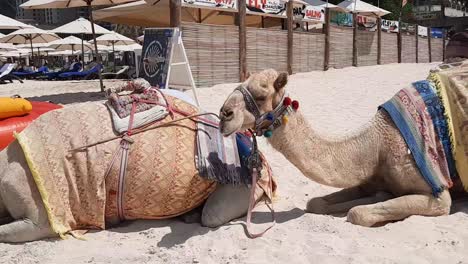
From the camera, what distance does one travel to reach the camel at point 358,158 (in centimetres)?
344

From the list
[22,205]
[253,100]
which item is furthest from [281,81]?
[22,205]

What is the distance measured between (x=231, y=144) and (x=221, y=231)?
0.63m

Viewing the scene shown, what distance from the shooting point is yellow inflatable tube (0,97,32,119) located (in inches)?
173

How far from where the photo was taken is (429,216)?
368 cm

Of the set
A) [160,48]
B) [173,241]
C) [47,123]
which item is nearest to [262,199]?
[173,241]

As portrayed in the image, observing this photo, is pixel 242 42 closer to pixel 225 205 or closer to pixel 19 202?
pixel 225 205

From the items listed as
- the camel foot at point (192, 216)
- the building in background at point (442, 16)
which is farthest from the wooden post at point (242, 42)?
the building in background at point (442, 16)

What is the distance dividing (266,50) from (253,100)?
10822 millimetres

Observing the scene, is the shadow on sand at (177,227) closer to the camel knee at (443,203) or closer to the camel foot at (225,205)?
the camel foot at (225,205)

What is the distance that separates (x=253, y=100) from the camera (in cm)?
339

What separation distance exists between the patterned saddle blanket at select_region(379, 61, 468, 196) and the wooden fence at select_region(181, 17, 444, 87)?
808 cm

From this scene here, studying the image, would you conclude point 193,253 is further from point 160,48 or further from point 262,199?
point 160,48

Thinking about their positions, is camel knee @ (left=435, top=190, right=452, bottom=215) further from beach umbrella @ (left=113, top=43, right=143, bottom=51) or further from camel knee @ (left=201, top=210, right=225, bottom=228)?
beach umbrella @ (left=113, top=43, right=143, bottom=51)

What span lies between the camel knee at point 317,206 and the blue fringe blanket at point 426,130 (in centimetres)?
76
